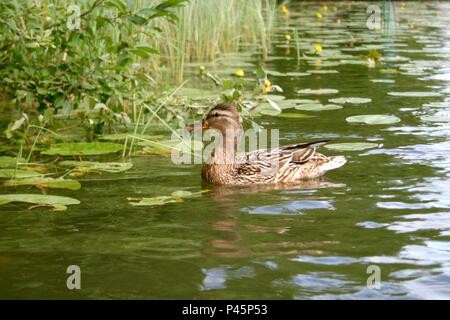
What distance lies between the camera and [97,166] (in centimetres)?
753

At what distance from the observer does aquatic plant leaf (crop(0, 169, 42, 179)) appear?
7078 mm

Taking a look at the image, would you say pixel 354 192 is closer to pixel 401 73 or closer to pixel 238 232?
pixel 238 232

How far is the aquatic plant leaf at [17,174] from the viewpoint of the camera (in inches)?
279

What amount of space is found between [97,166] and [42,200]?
1.25 metres

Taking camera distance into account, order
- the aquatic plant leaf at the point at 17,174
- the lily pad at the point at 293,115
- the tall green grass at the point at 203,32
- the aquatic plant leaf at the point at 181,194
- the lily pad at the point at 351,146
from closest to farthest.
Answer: the aquatic plant leaf at the point at 181,194 < the aquatic plant leaf at the point at 17,174 < the lily pad at the point at 351,146 < the lily pad at the point at 293,115 < the tall green grass at the point at 203,32

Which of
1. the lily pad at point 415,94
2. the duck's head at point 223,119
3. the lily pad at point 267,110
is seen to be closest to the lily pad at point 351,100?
the lily pad at point 415,94

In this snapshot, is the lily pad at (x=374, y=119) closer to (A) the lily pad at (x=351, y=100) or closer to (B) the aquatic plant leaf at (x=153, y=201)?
(A) the lily pad at (x=351, y=100)

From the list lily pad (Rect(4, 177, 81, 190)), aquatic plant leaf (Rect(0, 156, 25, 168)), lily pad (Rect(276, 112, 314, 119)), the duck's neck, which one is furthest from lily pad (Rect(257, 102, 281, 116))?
lily pad (Rect(4, 177, 81, 190))

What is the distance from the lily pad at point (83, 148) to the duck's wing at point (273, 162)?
1384 mm

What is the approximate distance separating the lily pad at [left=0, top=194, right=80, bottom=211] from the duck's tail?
2.10 meters

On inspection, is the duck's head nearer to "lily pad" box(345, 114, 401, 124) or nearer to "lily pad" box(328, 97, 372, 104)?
"lily pad" box(345, 114, 401, 124)

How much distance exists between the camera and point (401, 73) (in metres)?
13.4

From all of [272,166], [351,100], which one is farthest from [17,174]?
[351,100]
